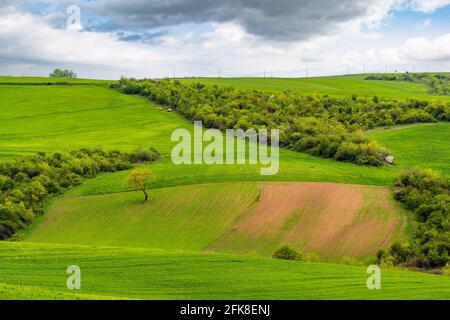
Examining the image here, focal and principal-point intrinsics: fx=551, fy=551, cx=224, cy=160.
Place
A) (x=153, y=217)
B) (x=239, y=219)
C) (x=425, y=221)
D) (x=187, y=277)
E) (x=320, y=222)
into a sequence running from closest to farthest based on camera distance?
1. (x=187, y=277)
2. (x=320, y=222)
3. (x=239, y=219)
4. (x=425, y=221)
5. (x=153, y=217)

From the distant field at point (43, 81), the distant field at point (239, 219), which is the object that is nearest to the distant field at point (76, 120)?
the distant field at point (43, 81)

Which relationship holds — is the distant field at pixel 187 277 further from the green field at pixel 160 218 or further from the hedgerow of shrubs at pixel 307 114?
the hedgerow of shrubs at pixel 307 114

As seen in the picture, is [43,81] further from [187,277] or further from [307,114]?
[187,277]

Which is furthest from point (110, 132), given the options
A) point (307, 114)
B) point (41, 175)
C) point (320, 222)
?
point (320, 222)

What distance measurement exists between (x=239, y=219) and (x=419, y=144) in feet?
174

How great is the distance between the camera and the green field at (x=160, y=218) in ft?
104

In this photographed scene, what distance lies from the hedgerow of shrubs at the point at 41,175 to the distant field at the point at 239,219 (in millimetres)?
2846

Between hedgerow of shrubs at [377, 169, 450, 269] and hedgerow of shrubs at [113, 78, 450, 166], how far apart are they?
49.6 ft

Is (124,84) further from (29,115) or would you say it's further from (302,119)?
(302,119)

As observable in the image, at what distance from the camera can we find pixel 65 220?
6500 cm

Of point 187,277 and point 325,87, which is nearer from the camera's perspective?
point 187,277

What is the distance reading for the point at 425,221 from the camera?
62938mm

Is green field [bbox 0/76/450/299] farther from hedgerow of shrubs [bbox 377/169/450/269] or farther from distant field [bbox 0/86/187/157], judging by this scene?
hedgerow of shrubs [bbox 377/169/450/269]

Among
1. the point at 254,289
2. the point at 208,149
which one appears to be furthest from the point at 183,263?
the point at 208,149
